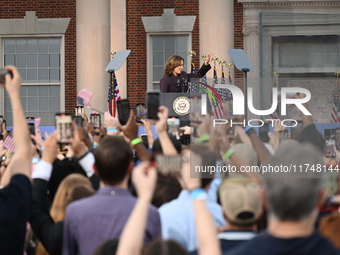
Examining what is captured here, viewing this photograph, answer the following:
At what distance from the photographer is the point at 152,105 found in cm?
579

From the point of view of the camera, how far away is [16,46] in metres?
20.6

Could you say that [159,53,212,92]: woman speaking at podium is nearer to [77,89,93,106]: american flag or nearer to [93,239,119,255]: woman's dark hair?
[77,89,93,106]: american flag

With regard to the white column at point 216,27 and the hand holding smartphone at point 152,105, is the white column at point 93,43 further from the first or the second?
the hand holding smartphone at point 152,105

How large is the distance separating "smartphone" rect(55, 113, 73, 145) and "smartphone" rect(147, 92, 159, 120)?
63cm

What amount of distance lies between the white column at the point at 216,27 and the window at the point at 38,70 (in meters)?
4.27

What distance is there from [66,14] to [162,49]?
2430 millimetres

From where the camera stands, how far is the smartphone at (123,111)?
6.82 m

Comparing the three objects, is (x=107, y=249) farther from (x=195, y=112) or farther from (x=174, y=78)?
(x=174, y=78)

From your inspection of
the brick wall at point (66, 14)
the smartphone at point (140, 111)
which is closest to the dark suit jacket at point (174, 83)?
the smartphone at point (140, 111)

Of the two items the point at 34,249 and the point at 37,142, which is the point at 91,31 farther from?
the point at 34,249

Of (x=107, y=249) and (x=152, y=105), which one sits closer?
(x=107, y=249)

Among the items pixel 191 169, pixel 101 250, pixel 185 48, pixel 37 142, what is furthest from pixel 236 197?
pixel 185 48

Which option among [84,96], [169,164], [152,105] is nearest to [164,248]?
[169,164]

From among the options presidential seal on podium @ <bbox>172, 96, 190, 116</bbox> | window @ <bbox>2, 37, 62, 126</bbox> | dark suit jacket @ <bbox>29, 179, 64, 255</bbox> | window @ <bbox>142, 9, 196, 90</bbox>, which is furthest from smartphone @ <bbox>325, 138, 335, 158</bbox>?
window @ <bbox>2, 37, 62, 126</bbox>
